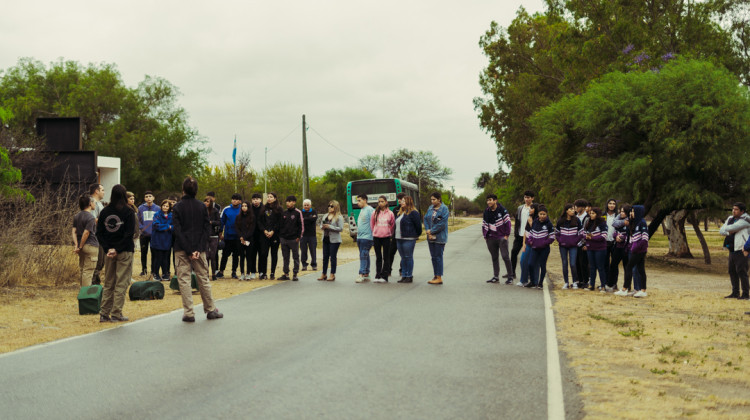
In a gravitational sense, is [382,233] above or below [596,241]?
above

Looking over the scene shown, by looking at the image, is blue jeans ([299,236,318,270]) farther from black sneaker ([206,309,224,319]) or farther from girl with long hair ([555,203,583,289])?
black sneaker ([206,309,224,319])

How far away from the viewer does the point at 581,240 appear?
1402cm

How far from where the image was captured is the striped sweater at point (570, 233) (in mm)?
14008

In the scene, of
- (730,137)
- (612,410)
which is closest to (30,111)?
(730,137)

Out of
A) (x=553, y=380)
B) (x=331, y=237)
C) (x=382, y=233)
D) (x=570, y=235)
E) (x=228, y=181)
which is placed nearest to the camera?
(x=553, y=380)

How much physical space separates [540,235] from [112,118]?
51.6m

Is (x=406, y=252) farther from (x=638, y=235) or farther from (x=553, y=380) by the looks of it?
(x=553, y=380)

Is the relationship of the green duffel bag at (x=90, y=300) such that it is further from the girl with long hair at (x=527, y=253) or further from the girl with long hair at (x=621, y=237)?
the girl with long hair at (x=621, y=237)

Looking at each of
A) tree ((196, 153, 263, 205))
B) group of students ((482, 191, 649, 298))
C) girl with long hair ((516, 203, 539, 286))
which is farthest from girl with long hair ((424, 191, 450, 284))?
tree ((196, 153, 263, 205))

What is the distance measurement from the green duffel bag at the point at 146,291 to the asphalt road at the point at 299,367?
205cm

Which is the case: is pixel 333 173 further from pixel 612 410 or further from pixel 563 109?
pixel 612 410

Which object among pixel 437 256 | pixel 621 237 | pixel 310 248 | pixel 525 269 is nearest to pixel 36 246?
pixel 310 248

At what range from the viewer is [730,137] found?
836 inches

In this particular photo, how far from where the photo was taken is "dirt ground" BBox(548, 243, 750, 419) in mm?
5434
